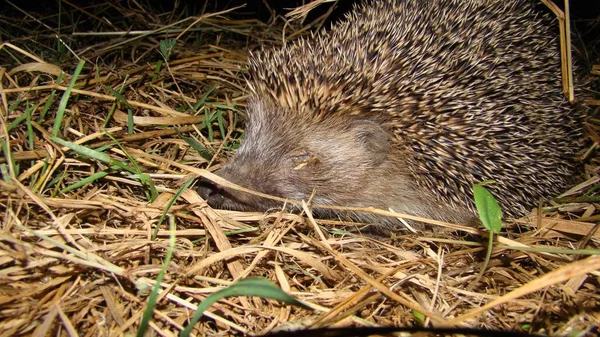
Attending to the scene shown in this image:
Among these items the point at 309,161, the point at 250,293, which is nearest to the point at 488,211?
the point at 309,161

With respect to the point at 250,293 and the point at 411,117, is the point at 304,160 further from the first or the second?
the point at 250,293

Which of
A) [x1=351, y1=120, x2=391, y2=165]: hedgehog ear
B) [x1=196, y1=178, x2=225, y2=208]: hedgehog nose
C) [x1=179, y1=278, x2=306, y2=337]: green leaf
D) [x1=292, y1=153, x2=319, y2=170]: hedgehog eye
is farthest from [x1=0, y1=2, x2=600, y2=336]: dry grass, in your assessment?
[x1=351, y1=120, x2=391, y2=165]: hedgehog ear

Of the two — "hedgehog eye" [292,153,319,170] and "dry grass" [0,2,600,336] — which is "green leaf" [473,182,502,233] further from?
"hedgehog eye" [292,153,319,170]

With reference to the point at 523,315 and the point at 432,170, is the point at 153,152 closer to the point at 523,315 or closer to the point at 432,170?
the point at 432,170

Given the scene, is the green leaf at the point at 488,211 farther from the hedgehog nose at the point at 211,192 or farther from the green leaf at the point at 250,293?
the hedgehog nose at the point at 211,192

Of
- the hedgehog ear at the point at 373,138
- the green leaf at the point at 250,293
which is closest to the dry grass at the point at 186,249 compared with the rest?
the green leaf at the point at 250,293

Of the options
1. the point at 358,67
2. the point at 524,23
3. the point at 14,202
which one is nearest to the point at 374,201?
the point at 358,67
